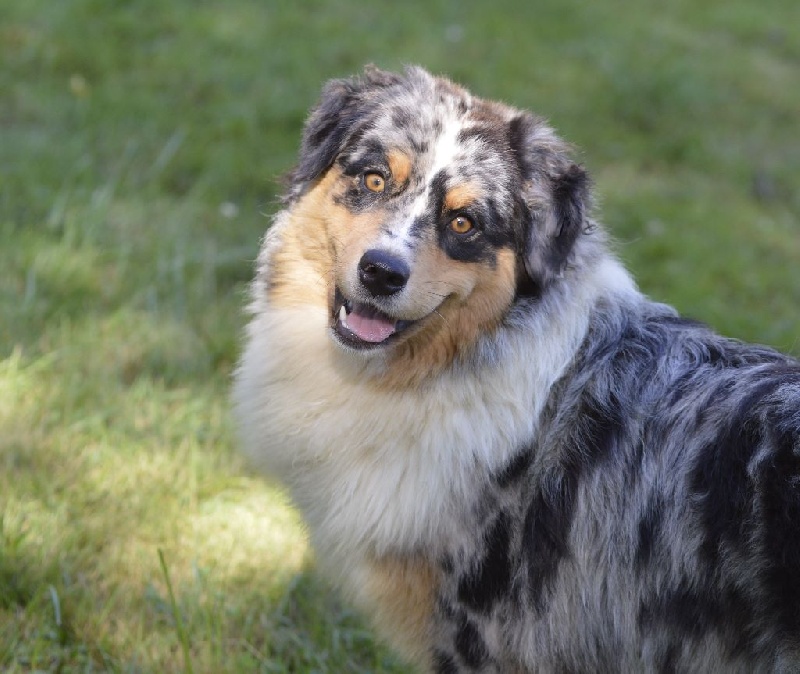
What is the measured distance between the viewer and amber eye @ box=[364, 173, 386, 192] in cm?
341

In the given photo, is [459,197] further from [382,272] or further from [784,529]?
[784,529]

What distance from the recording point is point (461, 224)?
11.0 ft

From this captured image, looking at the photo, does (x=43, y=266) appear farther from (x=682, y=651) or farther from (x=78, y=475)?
(x=682, y=651)

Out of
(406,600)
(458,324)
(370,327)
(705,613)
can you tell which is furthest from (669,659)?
(370,327)

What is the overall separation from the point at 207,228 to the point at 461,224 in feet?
9.85

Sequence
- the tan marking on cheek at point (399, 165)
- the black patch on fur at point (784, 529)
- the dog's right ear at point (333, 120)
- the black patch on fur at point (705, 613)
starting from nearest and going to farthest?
the black patch on fur at point (784, 529), the black patch on fur at point (705, 613), the tan marking on cheek at point (399, 165), the dog's right ear at point (333, 120)

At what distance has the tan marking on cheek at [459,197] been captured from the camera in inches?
130

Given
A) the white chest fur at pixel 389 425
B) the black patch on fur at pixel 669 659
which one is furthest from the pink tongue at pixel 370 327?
the black patch on fur at pixel 669 659

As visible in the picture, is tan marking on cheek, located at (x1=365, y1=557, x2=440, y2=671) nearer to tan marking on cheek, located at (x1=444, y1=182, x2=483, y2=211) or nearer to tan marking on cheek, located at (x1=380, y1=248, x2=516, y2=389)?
tan marking on cheek, located at (x1=380, y1=248, x2=516, y2=389)

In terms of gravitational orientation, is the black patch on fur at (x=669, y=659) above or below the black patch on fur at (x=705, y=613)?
below

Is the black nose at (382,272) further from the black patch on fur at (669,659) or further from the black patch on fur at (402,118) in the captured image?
the black patch on fur at (669,659)

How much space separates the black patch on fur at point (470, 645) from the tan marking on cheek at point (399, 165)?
156 centimetres

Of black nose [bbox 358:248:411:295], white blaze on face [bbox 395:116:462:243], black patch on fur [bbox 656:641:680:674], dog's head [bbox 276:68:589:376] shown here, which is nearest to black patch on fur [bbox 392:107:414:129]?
dog's head [bbox 276:68:589:376]

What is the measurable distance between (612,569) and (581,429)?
0.47 metres
